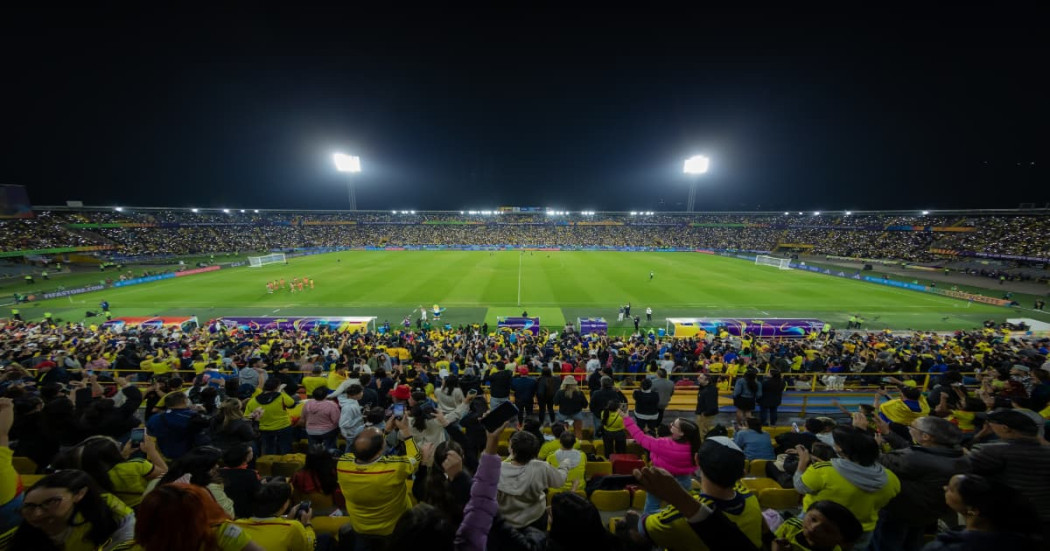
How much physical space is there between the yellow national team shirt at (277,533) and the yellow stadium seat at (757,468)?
18.1 feet

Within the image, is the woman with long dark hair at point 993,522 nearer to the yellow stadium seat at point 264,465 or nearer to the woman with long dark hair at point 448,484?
the woman with long dark hair at point 448,484

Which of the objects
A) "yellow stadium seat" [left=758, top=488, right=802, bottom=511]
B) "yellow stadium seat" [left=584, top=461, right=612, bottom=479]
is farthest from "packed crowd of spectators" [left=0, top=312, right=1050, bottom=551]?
"yellow stadium seat" [left=584, top=461, right=612, bottom=479]

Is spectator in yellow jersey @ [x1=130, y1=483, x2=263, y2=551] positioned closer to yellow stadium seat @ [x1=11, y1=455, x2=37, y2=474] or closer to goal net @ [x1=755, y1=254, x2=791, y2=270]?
yellow stadium seat @ [x1=11, y1=455, x2=37, y2=474]

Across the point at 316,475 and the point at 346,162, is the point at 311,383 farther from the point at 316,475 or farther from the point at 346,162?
the point at 346,162

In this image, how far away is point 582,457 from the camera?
4117mm

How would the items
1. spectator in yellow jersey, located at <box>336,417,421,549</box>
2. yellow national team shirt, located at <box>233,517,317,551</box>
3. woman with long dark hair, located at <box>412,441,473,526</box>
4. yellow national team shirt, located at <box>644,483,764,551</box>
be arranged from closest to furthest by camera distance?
yellow national team shirt, located at <box>644,483,764,551</box>
yellow national team shirt, located at <box>233,517,317,551</box>
woman with long dark hair, located at <box>412,441,473,526</box>
spectator in yellow jersey, located at <box>336,417,421,549</box>

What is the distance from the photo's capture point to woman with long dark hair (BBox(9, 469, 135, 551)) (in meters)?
2.31

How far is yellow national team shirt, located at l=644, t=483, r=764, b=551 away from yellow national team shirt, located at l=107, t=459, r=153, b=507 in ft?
14.7

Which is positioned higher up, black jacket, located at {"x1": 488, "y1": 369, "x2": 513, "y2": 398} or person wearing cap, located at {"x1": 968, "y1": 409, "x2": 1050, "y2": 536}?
person wearing cap, located at {"x1": 968, "y1": 409, "x2": 1050, "y2": 536}

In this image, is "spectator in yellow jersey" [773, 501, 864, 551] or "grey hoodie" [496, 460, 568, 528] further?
"grey hoodie" [496, 460, 568, 528]

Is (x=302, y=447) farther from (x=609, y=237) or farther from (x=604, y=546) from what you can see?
(x=609, y=237)

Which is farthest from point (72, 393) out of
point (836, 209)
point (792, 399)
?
point (836, 209)

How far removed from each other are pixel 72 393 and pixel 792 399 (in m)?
16.1


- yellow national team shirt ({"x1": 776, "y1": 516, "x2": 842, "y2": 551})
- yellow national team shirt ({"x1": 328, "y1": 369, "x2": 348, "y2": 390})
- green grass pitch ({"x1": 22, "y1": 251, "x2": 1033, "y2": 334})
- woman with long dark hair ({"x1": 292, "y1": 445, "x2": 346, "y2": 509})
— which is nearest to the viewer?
yellow national team shirt ({"x1": 776, "y1": 516, "x2": 842, "y2": 551})
